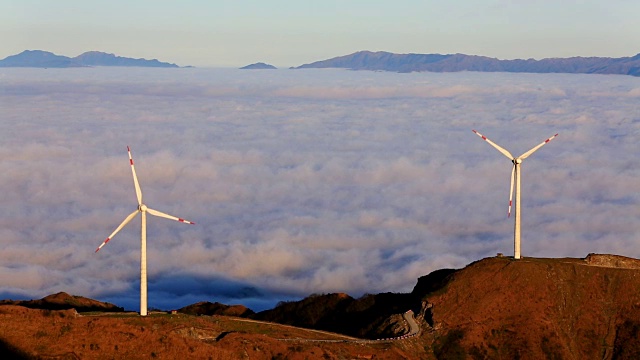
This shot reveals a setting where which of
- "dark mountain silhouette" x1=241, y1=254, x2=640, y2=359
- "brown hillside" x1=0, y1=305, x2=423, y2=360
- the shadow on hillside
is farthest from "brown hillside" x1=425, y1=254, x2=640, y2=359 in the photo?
the shadow on hillside

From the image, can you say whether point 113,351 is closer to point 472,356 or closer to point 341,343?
point 341,343

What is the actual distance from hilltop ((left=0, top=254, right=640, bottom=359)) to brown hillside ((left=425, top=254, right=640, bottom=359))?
0.61 ft

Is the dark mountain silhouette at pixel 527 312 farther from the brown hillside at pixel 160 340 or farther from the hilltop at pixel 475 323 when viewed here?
the brown hillside at pixel 160 340

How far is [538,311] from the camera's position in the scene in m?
183

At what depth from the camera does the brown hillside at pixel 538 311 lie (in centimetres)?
17738

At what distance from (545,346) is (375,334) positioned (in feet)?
101

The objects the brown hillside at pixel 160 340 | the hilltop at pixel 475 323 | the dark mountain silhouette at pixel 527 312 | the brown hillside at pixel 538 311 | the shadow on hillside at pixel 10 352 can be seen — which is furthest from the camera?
the brown hillside at pixel 538 311

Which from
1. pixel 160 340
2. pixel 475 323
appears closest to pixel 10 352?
pixel 160 340

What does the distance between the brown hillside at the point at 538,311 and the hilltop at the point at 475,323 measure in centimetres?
19

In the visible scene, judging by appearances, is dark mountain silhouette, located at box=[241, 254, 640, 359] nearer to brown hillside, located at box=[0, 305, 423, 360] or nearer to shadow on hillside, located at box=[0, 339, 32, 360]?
brown hillside, located at box=[0, 305, 423, 360]

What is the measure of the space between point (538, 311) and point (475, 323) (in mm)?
12586

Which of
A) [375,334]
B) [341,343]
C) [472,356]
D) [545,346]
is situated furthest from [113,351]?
[545,346]

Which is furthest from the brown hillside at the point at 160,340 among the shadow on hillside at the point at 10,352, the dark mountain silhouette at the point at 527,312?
the dark mountain silhouette at the point at 527,312

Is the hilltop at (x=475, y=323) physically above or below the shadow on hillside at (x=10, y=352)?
below
